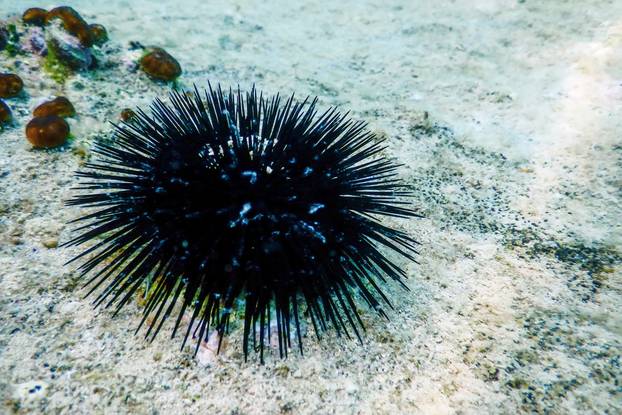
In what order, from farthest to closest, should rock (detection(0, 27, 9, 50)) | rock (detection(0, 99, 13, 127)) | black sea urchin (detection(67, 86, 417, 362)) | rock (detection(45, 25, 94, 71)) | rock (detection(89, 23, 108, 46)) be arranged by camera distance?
rock (detection(89, 23, 108, 46)), rock (detection(0, 27, 9, 50)), rock (detection(45, 25, 94, 71)), rock (detection(0, 99, 13, 127)), black sea urchin (detection(67, 86, 417, 362))

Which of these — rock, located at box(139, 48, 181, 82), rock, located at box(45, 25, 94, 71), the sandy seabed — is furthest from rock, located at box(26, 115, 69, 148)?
rock, located at box(139, 48, 181, 82)

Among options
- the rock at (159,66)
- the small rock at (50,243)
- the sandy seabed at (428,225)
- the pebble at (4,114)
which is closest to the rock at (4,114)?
the pebble at (4,114)

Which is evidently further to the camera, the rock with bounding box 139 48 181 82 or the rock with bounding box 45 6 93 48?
the rock with bounding box 139 48 181 82

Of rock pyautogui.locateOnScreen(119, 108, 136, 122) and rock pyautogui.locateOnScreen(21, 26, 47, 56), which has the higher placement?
rock pyautogui.locateOnScreen(21, 26, 47, 56)

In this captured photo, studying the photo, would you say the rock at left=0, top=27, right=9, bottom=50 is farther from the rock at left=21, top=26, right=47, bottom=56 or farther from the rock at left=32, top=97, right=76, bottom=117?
the rock at left=32, top=97, right=76, bottom=117

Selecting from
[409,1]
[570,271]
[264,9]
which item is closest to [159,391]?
[570,271]

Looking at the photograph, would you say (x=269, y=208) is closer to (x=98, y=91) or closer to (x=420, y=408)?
(x=420, y=408)

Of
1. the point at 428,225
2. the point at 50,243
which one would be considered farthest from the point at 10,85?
the point at 428,225
